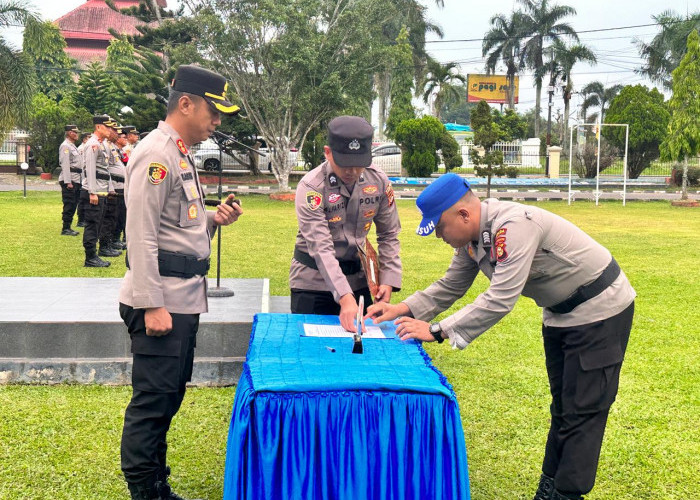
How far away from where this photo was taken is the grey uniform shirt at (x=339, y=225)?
12.1 ft

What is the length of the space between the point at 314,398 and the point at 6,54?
61.5 ft

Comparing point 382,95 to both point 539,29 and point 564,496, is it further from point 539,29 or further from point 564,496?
point 564,496

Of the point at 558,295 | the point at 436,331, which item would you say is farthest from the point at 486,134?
the point at 436,331

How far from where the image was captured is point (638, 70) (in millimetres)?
45688

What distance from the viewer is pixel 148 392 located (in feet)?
9.73

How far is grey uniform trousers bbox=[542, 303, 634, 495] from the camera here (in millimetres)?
2957

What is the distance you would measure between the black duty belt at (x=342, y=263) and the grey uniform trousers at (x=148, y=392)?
1084 mm

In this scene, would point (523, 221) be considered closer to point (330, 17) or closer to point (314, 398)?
point (314, 398)

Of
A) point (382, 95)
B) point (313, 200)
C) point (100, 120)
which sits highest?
point (382, 95)

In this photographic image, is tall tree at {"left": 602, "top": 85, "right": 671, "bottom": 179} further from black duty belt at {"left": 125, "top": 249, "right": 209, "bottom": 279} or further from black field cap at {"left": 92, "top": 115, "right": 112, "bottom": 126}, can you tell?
black duty belt at {"left": 125, "top": 249, "right": 209, "bottom": 279}

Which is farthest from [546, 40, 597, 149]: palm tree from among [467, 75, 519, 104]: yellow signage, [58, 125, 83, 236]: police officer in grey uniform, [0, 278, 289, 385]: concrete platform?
[0, 278, 289, 385]: concrete platform

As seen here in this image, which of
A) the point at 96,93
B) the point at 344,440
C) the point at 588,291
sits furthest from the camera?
the point at 96,93

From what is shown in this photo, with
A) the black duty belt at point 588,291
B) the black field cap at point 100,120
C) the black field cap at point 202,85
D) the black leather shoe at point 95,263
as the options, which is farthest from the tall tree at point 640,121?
the black field cap at point 202,85

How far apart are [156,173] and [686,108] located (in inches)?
878
